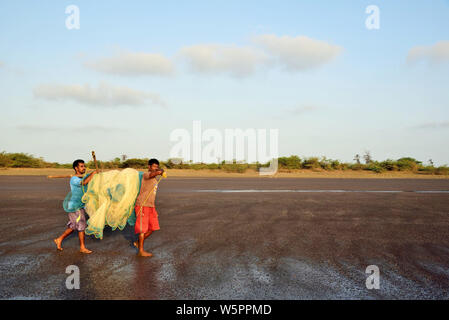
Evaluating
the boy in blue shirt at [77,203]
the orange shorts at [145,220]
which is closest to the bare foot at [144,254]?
the orange shorts at [145,220]

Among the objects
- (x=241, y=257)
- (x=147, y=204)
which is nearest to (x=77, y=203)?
(x=147, y=204)

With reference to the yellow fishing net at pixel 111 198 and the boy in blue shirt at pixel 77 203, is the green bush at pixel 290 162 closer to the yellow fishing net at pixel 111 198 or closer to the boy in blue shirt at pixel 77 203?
the yellow fishing net at pixel 111 198

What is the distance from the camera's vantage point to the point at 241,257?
5.93m

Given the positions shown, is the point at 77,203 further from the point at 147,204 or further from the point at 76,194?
the point at 147,204

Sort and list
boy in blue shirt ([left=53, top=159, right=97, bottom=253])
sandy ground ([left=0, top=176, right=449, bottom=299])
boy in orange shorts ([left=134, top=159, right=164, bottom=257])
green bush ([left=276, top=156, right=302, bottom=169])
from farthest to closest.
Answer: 1. green bush ([left=276, top=156, right=302, bottom=169])
2. boy in blue shirt ([left=53, top=159, right=97, bottom=253])
3. boy in orange shorts ([left=134, top=159, right=164, bottom=257])
4. sandy ground ([left=0, top=176, right=449, bottom=299])

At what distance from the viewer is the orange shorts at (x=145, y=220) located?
6086mm

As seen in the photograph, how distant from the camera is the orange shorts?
20.0 ft

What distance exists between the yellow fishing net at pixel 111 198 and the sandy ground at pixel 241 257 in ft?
1.89

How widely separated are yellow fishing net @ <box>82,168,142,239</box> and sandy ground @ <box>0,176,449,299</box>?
58 centimetres

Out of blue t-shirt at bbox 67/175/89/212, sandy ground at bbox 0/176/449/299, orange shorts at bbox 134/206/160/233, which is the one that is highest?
blue t-shirt at bbox 67/175/89/212

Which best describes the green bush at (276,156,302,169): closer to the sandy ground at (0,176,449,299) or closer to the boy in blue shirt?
the sandy ground at (0,176,449,299)

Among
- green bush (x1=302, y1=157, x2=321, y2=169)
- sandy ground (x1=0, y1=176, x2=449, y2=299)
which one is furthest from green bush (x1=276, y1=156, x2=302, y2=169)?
sandy ground (x1=0, y1=176, x2=449, y2=299)
